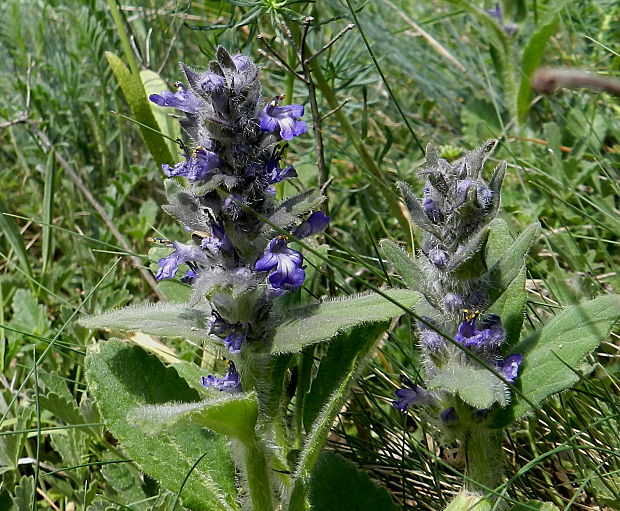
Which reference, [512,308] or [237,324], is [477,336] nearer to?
[512,308]

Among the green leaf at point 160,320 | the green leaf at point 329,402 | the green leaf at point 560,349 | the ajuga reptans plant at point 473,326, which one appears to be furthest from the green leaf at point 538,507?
the green leaf at point 160,320

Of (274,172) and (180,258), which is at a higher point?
(274,172)

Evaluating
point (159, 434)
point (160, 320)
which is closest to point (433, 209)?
point (160, 320)

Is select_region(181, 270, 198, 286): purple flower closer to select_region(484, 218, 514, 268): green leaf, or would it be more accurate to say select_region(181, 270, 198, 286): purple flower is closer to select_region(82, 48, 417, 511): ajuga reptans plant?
select_region(82, 48, 417, 511): ajuga reptans plant

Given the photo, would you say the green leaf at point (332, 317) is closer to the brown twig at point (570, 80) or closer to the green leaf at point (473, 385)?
the green leaf at point (473, 385)

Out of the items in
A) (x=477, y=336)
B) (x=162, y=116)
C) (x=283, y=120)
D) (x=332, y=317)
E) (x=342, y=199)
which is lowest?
(x=342, y=199)

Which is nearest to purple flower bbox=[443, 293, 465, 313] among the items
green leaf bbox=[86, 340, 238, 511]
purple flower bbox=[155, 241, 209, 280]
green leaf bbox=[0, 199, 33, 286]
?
purple flower bbox=[155, 241, 209, 280]

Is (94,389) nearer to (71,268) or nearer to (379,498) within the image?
(379,498)
